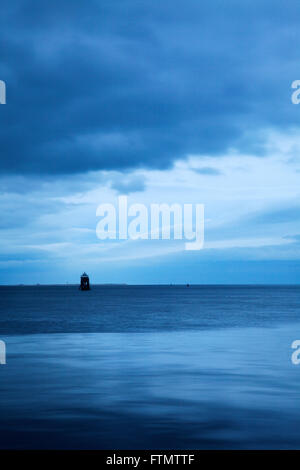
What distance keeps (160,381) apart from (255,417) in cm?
709

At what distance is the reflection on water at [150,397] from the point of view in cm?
1434

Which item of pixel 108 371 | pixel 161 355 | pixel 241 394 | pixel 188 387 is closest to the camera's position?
pixel 241 394

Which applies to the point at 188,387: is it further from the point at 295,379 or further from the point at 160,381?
the point at 295,379

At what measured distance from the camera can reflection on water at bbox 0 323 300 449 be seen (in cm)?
1434

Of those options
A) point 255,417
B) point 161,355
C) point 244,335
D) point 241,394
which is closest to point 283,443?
point 255,417

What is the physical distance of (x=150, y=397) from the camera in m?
19.8

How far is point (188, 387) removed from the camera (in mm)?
21766

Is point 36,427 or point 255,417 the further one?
point 255,417

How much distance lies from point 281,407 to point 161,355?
14.8m

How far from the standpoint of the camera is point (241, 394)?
66.1 ft
